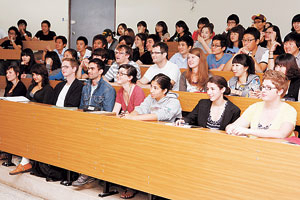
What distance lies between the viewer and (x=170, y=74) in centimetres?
396

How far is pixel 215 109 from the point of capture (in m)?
A: 2.87

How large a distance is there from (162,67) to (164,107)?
113 cm

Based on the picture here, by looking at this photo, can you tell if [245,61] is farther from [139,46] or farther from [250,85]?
[139,46]

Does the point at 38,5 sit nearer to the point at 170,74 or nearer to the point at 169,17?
the point at 169,17

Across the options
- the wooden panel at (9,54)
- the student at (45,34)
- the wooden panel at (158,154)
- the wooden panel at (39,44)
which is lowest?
the wooden panel at (158,154)

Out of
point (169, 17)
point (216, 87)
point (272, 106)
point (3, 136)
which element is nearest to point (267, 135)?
point (272, 106)

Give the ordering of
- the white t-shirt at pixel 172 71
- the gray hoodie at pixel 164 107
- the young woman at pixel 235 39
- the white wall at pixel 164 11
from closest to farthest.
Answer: the gray hoodie at pixel 164 107 < the white t-shirt at pixel 172 71 < the young woman at pixel 235 39 < the white wall at pixel 164 11

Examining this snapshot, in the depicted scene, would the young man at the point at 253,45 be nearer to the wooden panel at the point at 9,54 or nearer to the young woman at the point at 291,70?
the young woman at the point at 291,70

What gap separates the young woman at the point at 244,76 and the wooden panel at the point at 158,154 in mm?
1160

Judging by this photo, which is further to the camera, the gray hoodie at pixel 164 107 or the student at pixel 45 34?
the student at pixel 45 34

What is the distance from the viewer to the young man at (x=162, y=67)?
3969 millimetres

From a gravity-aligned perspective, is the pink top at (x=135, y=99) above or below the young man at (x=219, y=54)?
below

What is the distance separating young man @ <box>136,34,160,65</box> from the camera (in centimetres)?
539

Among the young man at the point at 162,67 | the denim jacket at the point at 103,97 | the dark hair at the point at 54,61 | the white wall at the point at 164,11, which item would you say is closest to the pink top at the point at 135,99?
the denim jacket at the point at 103,97
